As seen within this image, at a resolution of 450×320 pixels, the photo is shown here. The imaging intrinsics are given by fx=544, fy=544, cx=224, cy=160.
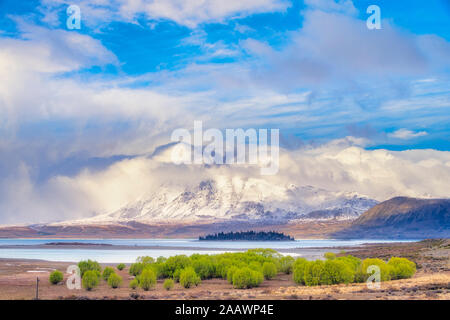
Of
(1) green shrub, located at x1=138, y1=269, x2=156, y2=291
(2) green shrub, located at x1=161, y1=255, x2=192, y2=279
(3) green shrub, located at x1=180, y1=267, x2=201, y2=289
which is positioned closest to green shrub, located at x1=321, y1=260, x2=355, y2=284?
(3) green shrub, located at x1=180, y1=267, x2=201, y2=289

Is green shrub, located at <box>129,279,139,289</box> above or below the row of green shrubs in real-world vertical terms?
below

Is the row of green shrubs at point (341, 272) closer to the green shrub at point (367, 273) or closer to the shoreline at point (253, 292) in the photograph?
the green shrub at point (367, 273)

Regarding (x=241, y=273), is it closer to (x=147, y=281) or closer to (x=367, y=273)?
(x=147, y=281)

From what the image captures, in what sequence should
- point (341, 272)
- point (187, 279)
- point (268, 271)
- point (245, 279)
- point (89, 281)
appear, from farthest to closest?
point (268, 271)
point (187, 279)
point (245, 279)
point (89, 281)
point (341, 272)

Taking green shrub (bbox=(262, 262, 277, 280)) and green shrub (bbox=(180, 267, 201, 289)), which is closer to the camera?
green shrub (bbox=(180, 267, 201, 289))

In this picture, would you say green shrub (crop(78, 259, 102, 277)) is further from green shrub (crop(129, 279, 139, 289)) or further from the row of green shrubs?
the row of green shrubs

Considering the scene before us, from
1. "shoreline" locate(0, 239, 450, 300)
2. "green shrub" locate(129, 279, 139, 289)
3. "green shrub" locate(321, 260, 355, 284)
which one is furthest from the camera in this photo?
"green shrub" locate(129, 279, 139, 289)

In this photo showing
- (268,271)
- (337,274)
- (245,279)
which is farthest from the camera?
(268,271)

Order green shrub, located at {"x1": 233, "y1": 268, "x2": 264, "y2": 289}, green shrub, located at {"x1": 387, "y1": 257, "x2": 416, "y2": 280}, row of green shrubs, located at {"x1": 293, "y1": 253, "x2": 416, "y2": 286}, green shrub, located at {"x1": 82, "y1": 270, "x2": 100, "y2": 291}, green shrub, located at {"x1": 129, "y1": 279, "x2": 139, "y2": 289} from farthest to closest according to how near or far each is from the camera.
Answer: green shrub, located at {"x1": 387, "y1": 257, "x2": 416, "y2": 280} < green shrub, located at {"x1": 129, "y1": 279, "x2": 139, "y2": 289} < green shrub, located at {"x1": 233, "y1": 268, "x2": 264, "y2": 289} < green shrub, located at {"x1": 82, "y1": 270, "x2": 100, "y2": 291} < row of green shrubs, located at {"x1": 293, "y1": 253, "x2": 416, "y2": 286}

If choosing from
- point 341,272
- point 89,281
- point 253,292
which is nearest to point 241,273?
point 253,292

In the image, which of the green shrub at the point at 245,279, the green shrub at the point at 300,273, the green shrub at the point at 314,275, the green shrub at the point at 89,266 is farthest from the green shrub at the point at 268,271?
the green shrub at the point at 89,266
